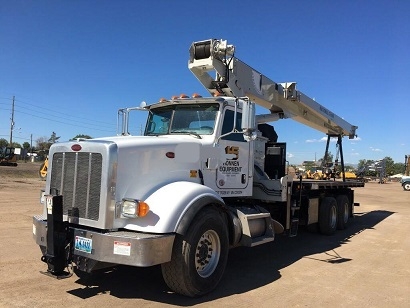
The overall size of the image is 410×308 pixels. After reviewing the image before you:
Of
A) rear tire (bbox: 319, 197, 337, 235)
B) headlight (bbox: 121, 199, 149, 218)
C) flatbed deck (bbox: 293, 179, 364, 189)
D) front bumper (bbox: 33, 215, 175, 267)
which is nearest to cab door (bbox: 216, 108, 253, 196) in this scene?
headlight (bbox: 121, 199, 149, 218)

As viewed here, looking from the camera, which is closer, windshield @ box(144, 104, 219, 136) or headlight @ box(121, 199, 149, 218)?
headlight @ box(121, 199, 149, 218)

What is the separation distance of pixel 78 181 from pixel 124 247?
1169 mm

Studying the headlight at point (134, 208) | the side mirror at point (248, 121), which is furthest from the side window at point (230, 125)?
the headlight at point (134, 208)

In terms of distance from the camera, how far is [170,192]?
15.9 feet

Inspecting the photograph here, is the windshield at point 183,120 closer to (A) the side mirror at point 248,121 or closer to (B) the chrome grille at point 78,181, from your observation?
(A) the side mirror at point 248,121

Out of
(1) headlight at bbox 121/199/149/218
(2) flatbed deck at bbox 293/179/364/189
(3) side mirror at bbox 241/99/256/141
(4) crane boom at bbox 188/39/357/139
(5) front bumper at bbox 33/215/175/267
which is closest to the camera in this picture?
(5) front bumper at bbox 33/215/175/267

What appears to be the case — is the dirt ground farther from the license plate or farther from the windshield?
the windshield

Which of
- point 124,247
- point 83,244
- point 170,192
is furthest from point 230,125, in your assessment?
point 83,244

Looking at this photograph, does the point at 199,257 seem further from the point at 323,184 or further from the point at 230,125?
the point at 323,184

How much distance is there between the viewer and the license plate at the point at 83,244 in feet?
14.8

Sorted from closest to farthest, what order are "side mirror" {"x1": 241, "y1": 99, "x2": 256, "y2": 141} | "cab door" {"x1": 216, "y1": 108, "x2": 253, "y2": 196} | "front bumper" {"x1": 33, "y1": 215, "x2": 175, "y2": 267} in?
"front bumper" {"x1": 33, "y1": 215, "x2": 175, "y2": 267} → "side mirror" {"x1": 241, "y1": 99, "x2": 256, "y2": 141} → "cab door" {"x1": 216, "y1": 108, "x2": 253, "y2": 196}

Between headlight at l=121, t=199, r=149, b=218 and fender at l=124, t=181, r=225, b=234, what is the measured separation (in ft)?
0.29

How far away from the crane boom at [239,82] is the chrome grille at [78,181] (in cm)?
300

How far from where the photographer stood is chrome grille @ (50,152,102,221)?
4.73 metres
